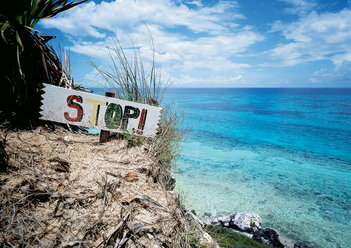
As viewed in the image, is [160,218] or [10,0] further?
[10,0]

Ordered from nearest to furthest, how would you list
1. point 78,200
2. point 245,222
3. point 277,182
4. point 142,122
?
point 78,200
point 142,122
point 245,222
point 277,182

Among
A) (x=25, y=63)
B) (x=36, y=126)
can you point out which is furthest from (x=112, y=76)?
(x=36, y=126)

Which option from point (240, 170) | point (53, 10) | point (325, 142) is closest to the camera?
point (53, 10)

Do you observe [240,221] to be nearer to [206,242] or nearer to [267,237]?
[267,237]

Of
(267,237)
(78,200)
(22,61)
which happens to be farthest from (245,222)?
(22,61)

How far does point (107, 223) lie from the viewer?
160 centimetres

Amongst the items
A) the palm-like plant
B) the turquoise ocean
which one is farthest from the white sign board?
the turquoise ocean

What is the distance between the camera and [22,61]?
2525 millimetres

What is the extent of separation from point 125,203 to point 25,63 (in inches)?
97.5

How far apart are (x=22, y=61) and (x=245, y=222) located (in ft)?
20.8

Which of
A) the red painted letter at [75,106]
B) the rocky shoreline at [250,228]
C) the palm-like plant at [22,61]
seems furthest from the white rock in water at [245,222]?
the palm-like plant at [22,61]

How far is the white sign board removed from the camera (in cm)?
242

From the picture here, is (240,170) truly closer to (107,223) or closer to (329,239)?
(329,239)

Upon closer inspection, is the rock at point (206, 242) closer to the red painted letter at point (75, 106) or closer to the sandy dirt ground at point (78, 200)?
the sandy dirt ground at point (78, 200)
